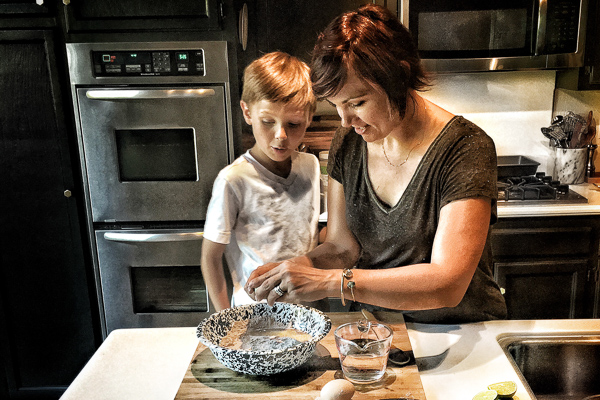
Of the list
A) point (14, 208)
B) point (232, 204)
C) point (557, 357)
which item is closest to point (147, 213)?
point (14, 208)

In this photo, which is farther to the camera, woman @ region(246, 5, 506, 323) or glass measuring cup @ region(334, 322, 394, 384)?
woman @ region(246, 5, 506, 323)

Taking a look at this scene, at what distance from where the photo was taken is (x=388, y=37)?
3.64 ft

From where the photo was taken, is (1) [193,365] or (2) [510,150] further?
(2) [510,150]

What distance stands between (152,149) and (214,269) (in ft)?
2.82

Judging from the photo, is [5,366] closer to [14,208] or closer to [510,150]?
[14,208]

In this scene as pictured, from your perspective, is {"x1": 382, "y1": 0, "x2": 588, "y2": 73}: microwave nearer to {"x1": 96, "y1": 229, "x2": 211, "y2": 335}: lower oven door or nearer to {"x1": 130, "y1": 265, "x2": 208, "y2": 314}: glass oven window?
{"x1": 96, "y1": 229, "x2": 211, "y2": 335}: lower oven door

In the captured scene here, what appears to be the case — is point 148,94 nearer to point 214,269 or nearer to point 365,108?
point 214,269

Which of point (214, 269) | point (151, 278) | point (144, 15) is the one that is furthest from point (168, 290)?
point (144, 15)

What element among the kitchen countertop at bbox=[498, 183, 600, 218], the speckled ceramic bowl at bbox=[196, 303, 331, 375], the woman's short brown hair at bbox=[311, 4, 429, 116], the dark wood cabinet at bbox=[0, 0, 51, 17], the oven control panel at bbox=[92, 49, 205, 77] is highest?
the dark wood cabinet at bbox=[0, 0, 51, 17]

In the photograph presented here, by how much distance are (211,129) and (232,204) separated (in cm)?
70

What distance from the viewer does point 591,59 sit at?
95.8 inches

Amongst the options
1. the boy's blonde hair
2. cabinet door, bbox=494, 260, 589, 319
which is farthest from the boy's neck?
cabinet door, bbox=494, 260, 589, 319

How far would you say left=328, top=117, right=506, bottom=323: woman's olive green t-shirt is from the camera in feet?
3.73

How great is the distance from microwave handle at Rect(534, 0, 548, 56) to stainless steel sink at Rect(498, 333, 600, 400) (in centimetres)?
153
